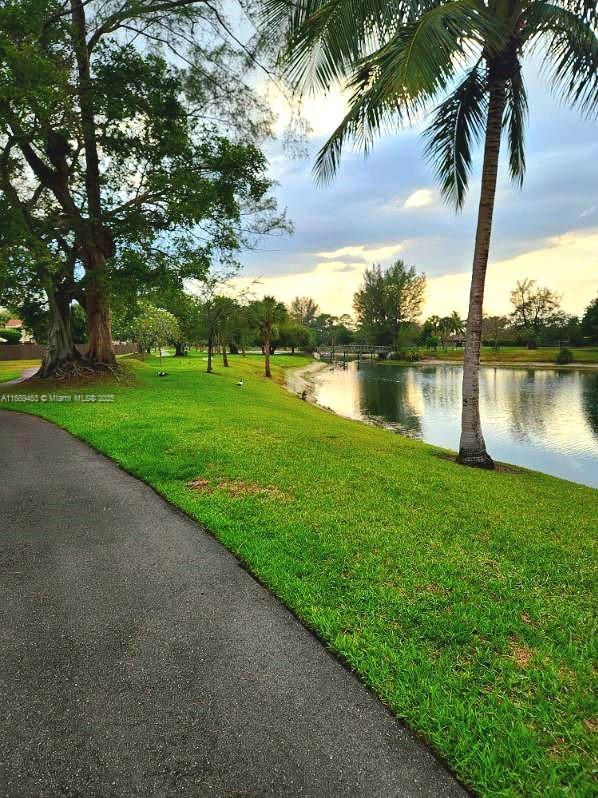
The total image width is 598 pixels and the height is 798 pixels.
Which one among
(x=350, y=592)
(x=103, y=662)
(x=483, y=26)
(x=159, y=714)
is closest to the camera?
(x=159, y=714)

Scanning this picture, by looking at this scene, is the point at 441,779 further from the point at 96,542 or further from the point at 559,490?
the point at 559,490

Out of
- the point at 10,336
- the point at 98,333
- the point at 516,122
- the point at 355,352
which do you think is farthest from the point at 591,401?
the point at 355,352

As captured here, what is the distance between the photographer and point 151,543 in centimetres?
409

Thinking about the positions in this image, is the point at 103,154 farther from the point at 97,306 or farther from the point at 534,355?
the point at 534,355

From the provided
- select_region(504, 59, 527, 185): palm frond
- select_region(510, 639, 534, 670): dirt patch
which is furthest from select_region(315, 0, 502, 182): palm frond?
select_region(510, 639, 534, 670): dirt patch

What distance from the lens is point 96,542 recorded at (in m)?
4.06

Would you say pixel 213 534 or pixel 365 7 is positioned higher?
pixel 365 7

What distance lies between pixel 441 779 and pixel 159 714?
140cm

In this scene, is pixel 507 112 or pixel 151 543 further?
pixel 507 112

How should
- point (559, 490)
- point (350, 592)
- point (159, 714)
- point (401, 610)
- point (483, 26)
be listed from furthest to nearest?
point (559, 490)
point (483, 26)
point (350, 592)
point (401, 610)
point (159, 714)

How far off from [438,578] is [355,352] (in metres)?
92.2

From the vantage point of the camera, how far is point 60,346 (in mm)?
17156

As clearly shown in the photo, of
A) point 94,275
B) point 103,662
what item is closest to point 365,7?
point 103,662

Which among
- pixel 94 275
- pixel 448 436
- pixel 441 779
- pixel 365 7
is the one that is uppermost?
pixel 365 7
